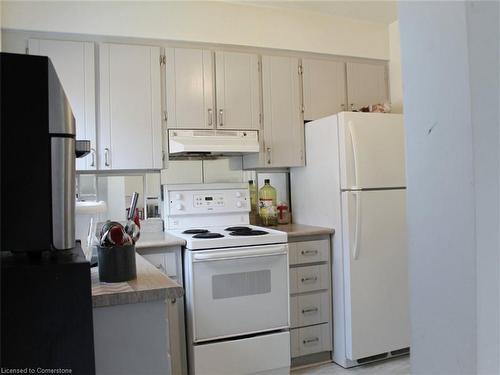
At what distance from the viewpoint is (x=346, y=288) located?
286 cm

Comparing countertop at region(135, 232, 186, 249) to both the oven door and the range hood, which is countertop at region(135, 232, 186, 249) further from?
the range hood

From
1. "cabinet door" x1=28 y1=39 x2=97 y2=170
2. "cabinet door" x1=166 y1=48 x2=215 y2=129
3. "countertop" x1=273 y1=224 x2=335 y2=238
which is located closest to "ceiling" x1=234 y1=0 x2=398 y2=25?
"cabinet door" x1=166 y1=48 x2=215 y2=129

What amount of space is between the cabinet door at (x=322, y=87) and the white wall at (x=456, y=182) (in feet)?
8.56

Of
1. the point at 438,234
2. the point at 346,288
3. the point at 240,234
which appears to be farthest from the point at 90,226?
the point at 346,288

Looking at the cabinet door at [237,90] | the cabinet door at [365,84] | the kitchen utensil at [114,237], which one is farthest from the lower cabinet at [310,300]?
the kitchen utensil at [114,237]

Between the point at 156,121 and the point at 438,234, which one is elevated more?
the point at 156,121

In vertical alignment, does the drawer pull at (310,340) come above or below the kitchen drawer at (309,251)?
below

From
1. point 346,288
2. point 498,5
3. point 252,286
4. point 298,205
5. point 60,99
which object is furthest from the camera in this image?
point 298,205

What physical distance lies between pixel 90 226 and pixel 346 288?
1778mm

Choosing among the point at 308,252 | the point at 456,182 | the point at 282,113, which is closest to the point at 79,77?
the point at 282,113

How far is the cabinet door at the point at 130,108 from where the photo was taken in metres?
2.79

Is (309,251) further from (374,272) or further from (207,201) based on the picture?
(207,201)

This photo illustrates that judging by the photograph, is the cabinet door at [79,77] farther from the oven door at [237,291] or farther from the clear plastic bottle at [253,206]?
the clear plastic bottle at [253,206]

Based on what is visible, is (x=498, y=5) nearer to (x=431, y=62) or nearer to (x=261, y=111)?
(x=431, y=62)
